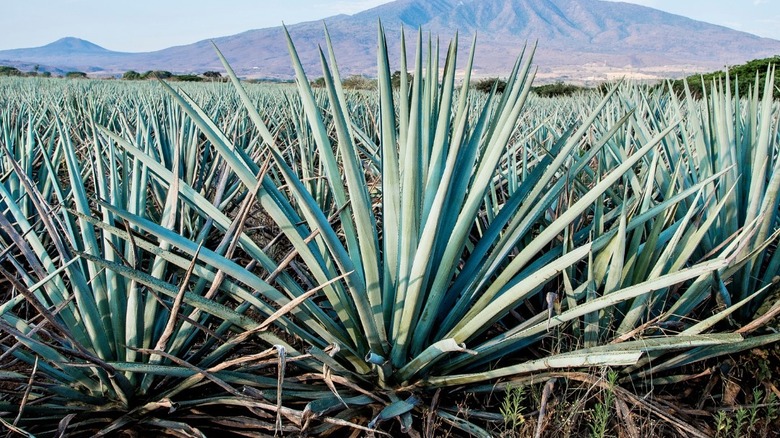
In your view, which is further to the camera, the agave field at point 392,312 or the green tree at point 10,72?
the green tree at point 10,72

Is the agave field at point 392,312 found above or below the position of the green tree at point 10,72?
above

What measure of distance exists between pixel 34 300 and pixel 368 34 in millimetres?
201635

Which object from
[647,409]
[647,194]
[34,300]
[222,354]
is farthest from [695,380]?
[34,300]

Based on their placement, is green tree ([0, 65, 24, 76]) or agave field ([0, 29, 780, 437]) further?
green tree ([0, 65, 24, 76])

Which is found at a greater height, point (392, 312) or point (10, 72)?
point (392, 312)

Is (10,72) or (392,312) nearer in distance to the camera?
(392,312)

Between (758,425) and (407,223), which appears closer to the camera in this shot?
(407,223)

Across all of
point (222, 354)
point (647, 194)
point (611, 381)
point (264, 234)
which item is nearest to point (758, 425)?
point (611, 381)

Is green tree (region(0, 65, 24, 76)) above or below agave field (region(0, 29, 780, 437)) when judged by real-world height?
below

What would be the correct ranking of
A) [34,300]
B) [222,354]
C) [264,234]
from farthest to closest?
[264,234], [222,354], [34,300]

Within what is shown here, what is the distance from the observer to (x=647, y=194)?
1.63 meters

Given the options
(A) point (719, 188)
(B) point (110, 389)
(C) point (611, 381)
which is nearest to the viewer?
(C) point (611, 381)

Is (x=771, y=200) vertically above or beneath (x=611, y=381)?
above

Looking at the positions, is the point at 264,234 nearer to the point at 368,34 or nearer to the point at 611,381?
the point at 611,381
